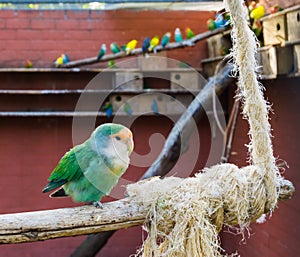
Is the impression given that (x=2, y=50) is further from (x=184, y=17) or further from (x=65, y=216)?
(x=65, y=216)

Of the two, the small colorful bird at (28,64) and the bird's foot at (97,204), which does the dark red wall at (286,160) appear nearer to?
the bird's foot at (97,204)

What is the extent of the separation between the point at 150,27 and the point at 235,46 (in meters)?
1.79

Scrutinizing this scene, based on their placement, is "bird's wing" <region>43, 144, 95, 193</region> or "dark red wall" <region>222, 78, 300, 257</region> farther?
"dark red wall" <region>222, 78, 300, 257</region>

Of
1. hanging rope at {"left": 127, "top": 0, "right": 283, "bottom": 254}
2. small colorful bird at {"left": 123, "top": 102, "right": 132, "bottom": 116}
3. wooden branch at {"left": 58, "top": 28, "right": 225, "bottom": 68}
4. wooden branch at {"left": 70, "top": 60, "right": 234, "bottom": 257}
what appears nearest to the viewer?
hanging rope at {"left": 127, "top": 0, "right": 283, "bottom": 254}

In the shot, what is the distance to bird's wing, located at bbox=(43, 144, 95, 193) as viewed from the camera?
1133 mm

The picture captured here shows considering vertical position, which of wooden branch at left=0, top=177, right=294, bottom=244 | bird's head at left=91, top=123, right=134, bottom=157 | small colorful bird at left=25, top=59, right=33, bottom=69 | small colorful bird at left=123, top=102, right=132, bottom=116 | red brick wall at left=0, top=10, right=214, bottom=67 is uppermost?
red brick wall at left=0, top=10, right=214, bottom=67

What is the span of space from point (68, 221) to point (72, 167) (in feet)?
0.70

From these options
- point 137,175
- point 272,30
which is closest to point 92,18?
point 137,175

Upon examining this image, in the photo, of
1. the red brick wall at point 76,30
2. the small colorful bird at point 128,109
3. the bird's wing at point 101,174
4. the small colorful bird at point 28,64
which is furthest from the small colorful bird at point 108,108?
the bird's wing at point 101,174

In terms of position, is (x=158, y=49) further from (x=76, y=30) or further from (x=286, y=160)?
(x=286, y=160)

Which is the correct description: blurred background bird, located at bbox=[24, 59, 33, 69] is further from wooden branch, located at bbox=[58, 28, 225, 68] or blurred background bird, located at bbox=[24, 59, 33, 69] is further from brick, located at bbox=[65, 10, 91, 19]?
brick, located at bbox=[65, 10, 91, 19]

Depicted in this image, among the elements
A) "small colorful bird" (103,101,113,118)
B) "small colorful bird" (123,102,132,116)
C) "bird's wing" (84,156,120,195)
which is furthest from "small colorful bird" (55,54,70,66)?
"bird's wing" (84,156,120,195)

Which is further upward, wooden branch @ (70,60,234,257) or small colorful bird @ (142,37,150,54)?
small colorful bird @ (142,37,150,54)

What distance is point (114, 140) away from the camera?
998mm
